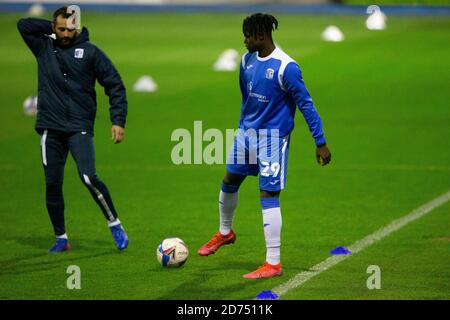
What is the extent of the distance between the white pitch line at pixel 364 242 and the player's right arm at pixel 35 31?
3.34 meters

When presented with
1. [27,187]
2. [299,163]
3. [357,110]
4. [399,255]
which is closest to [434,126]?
[357,110]

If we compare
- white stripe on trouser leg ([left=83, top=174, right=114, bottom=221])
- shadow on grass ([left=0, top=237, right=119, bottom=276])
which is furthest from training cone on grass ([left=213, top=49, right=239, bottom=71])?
white stripe on trouser leg ([left=83, top=174, right=114, bottom=221])

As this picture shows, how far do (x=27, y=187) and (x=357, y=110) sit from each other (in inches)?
360

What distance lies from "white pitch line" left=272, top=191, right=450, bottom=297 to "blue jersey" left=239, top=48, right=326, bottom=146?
46.7 inches

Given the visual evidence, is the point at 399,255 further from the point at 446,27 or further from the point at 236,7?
the point at 236,7

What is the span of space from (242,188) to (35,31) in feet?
16.3

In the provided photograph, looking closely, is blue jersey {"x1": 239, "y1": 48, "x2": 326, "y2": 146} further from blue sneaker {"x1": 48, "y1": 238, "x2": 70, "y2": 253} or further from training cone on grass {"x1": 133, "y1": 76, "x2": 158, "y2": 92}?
training cone on grass {"x1": 133, "y1": 76, "x2": 158, "y2": 92}

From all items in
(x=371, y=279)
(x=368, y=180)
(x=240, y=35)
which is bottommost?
(x=371, y=279)

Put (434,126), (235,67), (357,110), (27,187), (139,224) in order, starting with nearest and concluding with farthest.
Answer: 1. (139,224)
2. (27,187)
3. (434,126)
4. (357,110)
5. (235,67)

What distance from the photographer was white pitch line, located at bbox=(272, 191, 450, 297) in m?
10.5

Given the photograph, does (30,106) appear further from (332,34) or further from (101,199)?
(332,34)

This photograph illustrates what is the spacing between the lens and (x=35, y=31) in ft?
38.5

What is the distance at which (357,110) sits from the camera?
23469 mm

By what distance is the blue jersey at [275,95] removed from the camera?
10.6 meters
